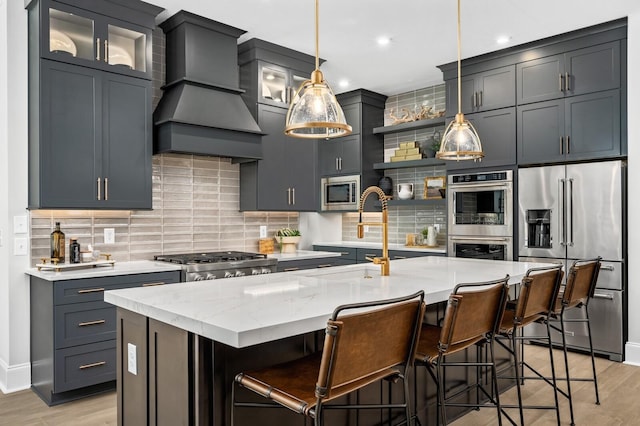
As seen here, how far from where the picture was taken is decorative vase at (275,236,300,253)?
5398mm

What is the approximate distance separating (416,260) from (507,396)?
1135 millimetres

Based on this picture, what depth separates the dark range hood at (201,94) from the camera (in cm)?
402

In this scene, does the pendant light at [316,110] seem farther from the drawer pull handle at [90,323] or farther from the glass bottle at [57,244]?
the glass bottle at [57,244]

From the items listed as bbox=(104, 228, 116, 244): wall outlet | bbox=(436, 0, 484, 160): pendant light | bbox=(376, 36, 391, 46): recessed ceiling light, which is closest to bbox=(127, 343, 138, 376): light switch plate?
bbox=(104, 228, 116, 244): wall outlet

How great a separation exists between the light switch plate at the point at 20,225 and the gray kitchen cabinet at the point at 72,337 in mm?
360

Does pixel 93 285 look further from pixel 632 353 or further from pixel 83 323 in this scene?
pixel 632 353

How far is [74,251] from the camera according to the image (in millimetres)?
3596

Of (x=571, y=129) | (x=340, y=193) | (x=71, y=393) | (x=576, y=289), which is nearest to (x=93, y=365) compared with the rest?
(x=71, y=393)

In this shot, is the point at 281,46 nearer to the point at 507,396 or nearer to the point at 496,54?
the point at 496,54

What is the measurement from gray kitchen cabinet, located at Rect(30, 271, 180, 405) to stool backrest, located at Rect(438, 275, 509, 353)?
2.46 metres

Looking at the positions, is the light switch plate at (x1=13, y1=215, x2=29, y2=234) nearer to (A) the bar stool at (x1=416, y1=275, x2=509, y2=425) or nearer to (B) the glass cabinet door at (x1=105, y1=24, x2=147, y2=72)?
(B) the glass cabinet door at (x1=105, y1=24, x2=147, y2=72)

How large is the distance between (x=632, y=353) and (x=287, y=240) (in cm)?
342

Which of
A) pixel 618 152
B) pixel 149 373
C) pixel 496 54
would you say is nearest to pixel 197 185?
pixel 149 373

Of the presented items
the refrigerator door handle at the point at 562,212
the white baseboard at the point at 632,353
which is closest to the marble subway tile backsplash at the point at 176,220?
the refrigerator door handle at the point at 562,212
